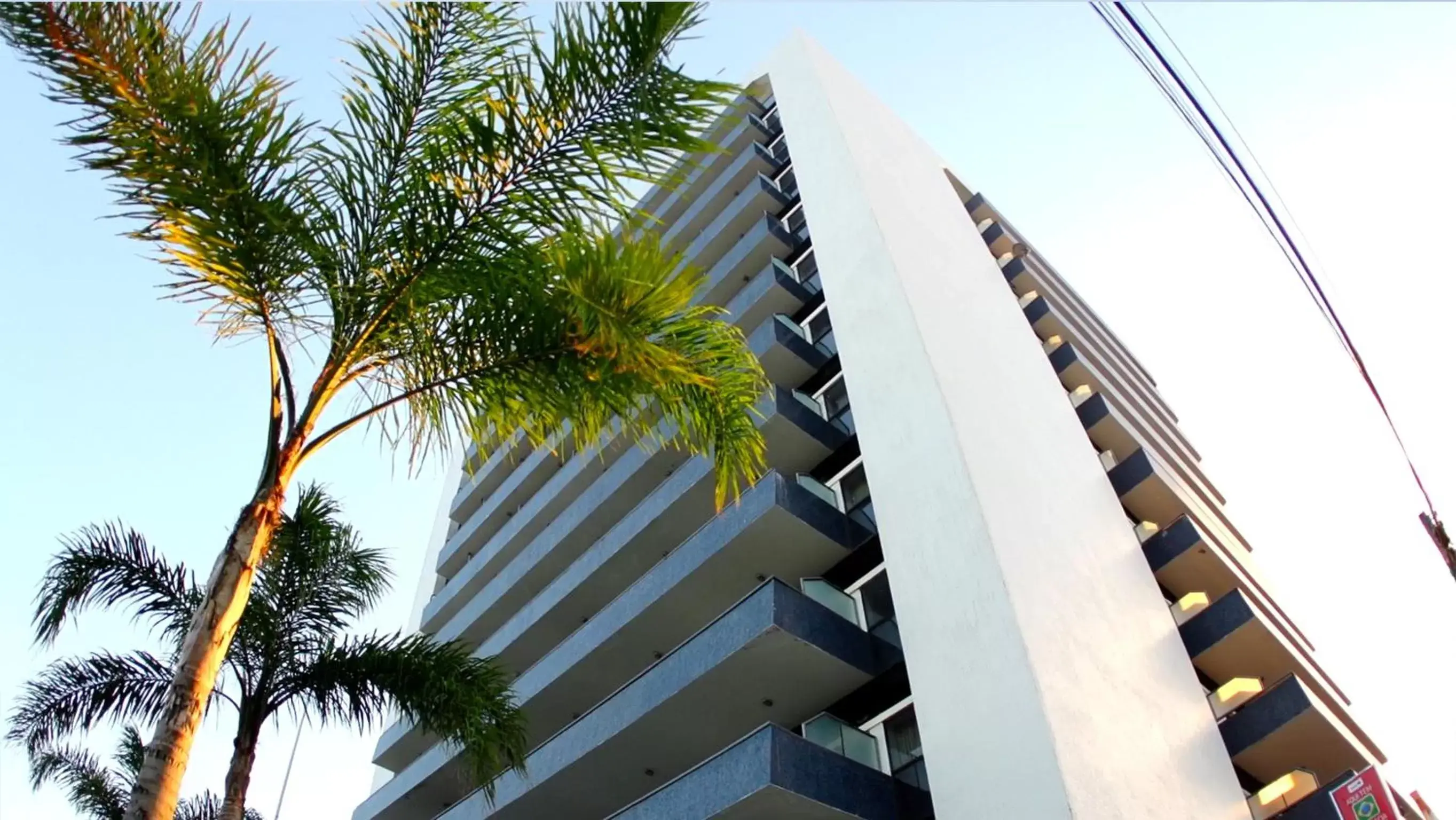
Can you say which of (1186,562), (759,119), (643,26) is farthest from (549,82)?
(759,119)

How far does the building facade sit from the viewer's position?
39.9 ft

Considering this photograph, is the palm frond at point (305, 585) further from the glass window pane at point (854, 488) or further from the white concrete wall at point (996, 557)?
the glass window pane at point (854, 488)

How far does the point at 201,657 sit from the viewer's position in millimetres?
5660

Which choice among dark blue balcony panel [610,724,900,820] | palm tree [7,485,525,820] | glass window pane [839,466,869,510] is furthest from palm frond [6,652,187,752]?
glass window pane [839,466,869,510]

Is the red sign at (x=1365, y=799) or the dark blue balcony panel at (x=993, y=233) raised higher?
the dark blue balcony panel at (x=993, y=233)

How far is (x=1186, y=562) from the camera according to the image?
56.9 feet

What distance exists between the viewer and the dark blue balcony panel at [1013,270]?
2591 centimetres

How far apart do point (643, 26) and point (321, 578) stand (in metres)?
7.32

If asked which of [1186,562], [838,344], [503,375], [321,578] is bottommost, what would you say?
[503,375]

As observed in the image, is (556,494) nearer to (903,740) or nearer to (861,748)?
(903,740)

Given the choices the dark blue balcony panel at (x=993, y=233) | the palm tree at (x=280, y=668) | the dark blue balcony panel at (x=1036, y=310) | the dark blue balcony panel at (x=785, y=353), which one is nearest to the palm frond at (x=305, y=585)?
the palm tree at (x=280, y=668)

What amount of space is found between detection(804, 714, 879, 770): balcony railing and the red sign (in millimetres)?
6107

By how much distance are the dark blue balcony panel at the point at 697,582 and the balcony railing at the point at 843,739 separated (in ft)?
6.36

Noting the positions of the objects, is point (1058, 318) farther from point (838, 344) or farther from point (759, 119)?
point (759, 119)
